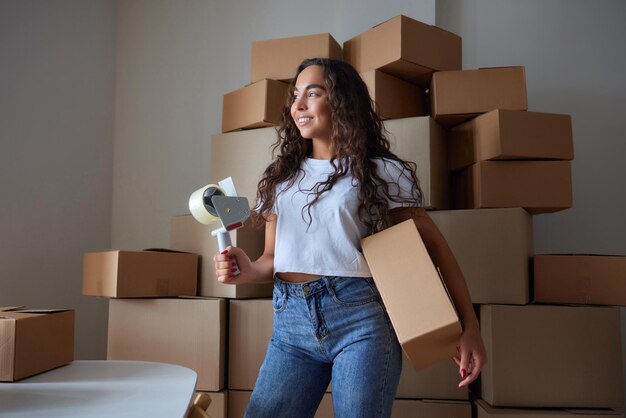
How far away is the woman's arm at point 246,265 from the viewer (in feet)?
3.97

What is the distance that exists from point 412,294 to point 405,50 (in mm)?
1121

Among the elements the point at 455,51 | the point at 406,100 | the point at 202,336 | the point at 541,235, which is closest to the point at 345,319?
the point at 202,336

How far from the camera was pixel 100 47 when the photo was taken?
2.63 meters

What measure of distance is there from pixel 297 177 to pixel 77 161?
152 cm

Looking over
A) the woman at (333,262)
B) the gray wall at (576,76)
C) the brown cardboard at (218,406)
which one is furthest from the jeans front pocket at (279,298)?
the gray wall at (576,76)

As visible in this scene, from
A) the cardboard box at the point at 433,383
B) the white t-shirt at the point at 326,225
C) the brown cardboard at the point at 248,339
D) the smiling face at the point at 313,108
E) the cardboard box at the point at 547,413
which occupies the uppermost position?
the smiling face at the point at 313,108

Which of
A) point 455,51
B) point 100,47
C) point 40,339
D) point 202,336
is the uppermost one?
point 100,47

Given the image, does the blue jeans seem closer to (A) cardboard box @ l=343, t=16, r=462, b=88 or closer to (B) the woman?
(B) the woman

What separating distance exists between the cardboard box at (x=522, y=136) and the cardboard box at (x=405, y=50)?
0.29 meters

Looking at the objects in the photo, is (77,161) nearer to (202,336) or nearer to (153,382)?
(202,336)

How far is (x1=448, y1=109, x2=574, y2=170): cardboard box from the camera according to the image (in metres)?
1.86

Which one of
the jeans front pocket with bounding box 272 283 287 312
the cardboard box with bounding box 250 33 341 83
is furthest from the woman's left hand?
the cardboard box with bounding box 250 33 341 83

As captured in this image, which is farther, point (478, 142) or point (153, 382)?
point (478, 142)

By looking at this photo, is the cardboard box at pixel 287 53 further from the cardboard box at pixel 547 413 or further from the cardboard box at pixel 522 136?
the cardboard box at pixel 547 413
